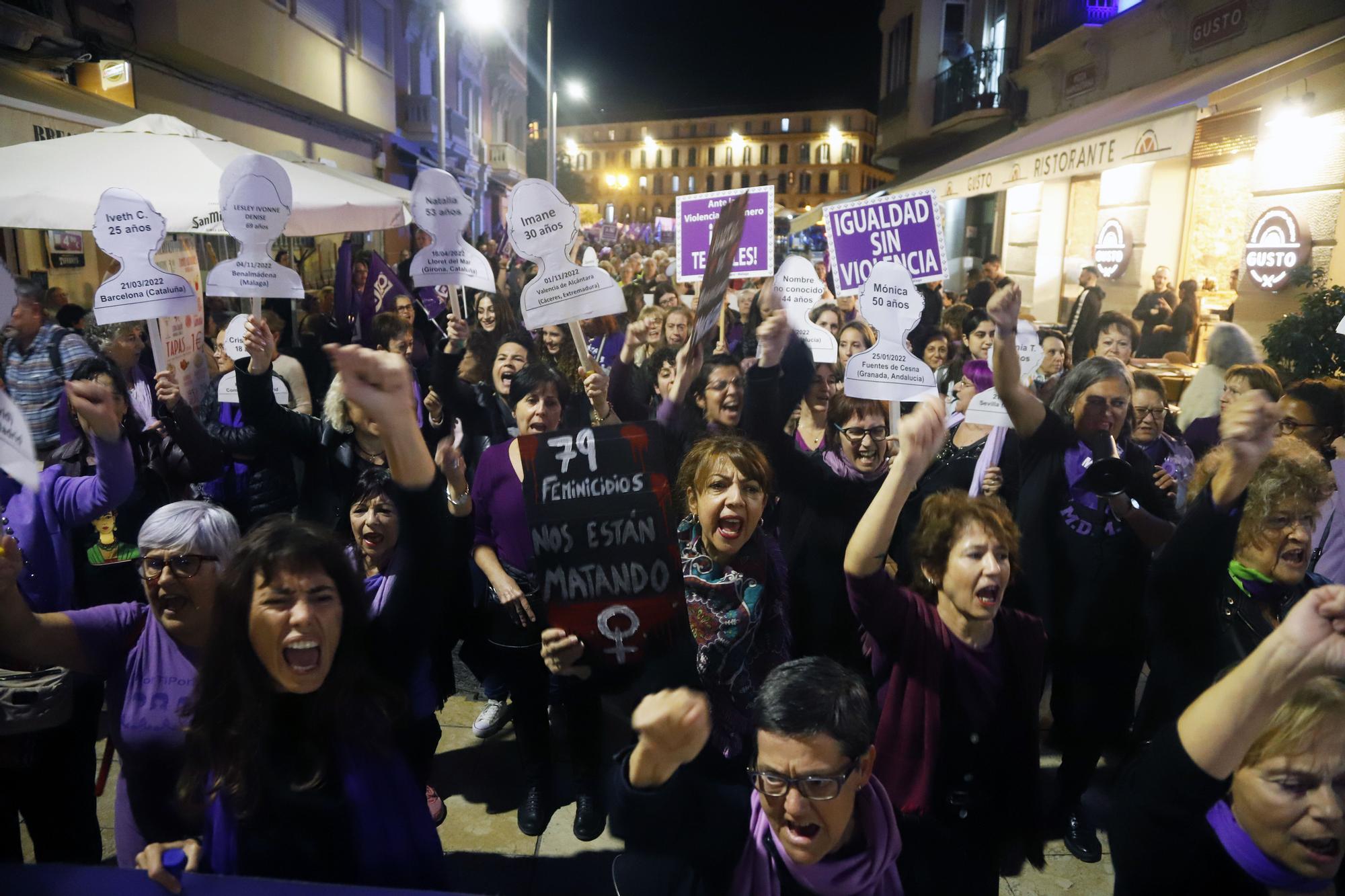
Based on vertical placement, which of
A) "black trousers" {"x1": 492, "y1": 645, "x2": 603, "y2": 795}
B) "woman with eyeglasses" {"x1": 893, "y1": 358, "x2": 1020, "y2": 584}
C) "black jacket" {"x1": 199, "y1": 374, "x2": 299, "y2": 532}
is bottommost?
"black trousers" {"x1": 492, "y1": 645, "x2": 603, "y2": 795}

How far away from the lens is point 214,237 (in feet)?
42.1

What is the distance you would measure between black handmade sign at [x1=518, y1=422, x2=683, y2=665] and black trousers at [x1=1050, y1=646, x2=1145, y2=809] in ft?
6.04

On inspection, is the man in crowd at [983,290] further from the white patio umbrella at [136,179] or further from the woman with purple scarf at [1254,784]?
the woman with purple scarf at [1254,784]

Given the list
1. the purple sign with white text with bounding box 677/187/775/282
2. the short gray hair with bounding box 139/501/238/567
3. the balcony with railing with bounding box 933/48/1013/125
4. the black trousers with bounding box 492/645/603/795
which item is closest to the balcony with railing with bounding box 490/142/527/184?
the balcony with railing with bounding box 933/48/1013/125

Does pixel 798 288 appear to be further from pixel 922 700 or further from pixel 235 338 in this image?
pixel 922 700

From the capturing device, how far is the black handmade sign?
97.7 inches

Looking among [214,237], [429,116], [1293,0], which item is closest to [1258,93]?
[1293,0]

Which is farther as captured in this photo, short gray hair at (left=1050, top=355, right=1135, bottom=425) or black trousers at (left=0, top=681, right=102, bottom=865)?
short gray hair at (left=1050, top=355, right=1135, bottom=425)

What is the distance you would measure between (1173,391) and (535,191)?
5657 mm

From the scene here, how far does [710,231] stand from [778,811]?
182 inches

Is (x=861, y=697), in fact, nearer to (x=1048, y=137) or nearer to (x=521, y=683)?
(x=521, y=683)

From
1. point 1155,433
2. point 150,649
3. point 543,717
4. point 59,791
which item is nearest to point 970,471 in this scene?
point 1155,433

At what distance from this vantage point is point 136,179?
21.1ft

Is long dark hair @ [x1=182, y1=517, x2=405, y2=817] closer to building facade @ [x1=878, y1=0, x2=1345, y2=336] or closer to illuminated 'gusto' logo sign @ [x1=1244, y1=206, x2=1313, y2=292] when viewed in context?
building facade @ [x1=878, y1=0, x2=1345, y2=336]
